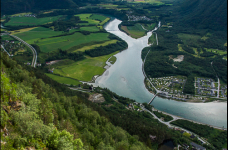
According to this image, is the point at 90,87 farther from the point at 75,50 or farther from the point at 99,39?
the point at 99,39

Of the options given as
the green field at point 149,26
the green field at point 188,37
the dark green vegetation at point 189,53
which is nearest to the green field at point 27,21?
the green field at point 149,26

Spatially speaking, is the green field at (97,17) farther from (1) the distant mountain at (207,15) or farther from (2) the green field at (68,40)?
(1) the distant mountain at (207,15)

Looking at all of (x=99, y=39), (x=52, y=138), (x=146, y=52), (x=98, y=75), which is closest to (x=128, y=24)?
(x=99, y=39)

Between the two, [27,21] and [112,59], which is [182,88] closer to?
[112,59]

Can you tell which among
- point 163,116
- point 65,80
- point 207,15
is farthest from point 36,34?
point 207,15

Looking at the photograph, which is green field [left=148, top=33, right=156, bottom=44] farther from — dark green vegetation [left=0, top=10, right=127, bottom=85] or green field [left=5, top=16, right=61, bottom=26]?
green field [left=5, top=16, right=61, bottom=26]

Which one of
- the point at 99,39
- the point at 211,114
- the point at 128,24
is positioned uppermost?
the point at 128,24
